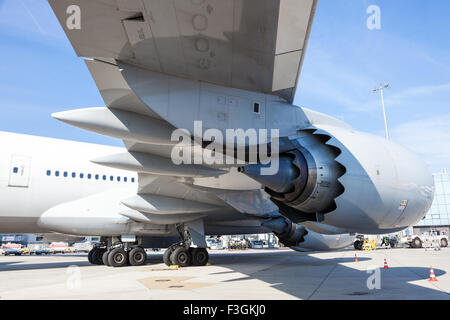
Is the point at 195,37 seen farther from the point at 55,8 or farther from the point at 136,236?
the point at 136,236

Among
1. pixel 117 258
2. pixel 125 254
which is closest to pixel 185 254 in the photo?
pixel 125 254

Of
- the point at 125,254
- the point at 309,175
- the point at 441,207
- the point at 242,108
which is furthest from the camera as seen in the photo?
the point at 441,207

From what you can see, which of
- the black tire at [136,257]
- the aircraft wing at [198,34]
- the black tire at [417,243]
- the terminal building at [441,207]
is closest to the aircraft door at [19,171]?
the black tire at [136,257]

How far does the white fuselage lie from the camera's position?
38.5ft

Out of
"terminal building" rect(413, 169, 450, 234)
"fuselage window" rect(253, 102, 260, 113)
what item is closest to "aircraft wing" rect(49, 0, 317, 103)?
"fuselage window" rect(253, 102, 260, 113)

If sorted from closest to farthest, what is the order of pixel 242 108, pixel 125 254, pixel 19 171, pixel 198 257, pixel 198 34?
pixel 198 34
pixel 242 108
pixel 19 171
pixel 198 257
pixel 125 254

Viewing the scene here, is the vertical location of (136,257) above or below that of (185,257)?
below

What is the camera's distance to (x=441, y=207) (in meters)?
51.5

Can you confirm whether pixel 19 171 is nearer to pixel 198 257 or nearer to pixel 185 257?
pixel 185 257

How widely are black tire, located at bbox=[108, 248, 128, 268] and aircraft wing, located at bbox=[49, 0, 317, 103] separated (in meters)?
11.2

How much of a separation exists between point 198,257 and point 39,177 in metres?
6.94

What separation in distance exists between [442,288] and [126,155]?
826cm

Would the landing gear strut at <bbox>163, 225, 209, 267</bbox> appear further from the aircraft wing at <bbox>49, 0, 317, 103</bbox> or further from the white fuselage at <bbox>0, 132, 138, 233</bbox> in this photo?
the aircraft wing at <bbox>49, 0, 317, 103</bbox>
